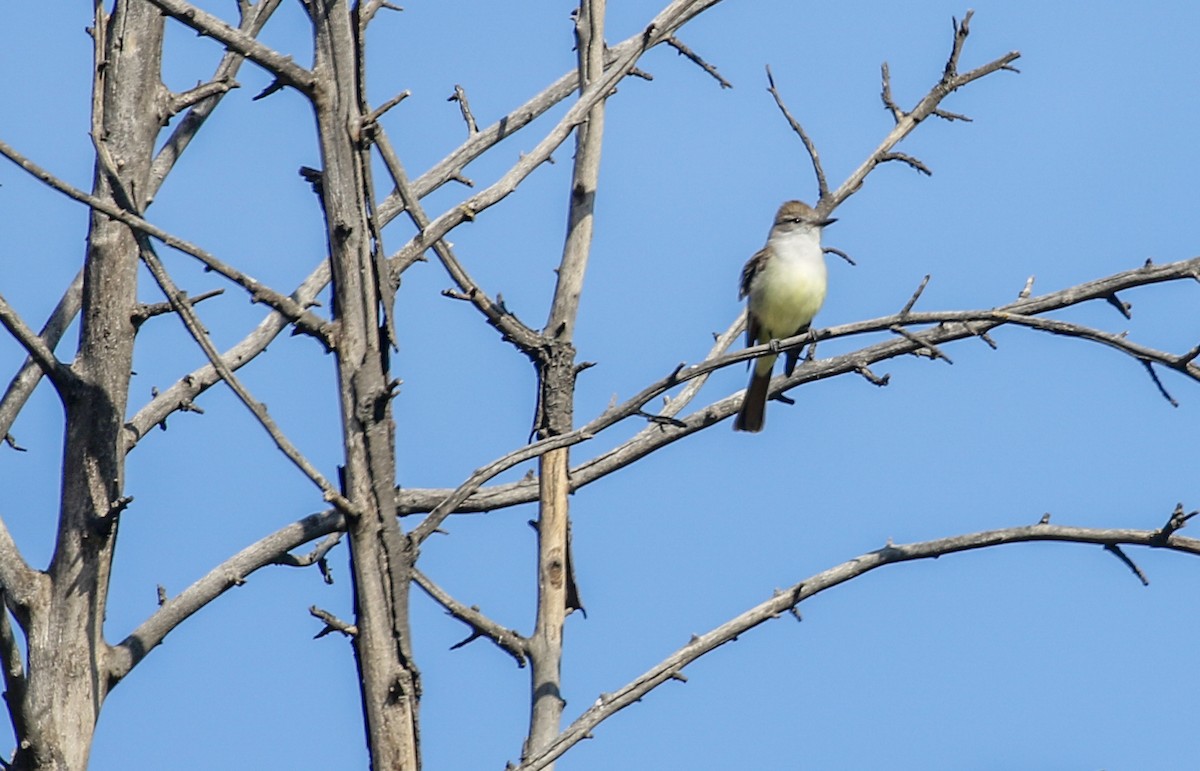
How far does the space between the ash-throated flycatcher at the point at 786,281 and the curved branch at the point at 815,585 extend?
3227mm

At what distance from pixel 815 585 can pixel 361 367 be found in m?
2.17

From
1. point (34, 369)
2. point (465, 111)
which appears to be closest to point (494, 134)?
point (465, 111)

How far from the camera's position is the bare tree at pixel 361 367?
4.47m

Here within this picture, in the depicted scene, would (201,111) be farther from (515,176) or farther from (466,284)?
(515,176)

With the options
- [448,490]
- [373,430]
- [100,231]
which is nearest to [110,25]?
[100,231]

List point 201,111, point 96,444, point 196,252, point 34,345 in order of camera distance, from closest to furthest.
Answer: point 196,252
point 34,345
point 96,444
point 201,111

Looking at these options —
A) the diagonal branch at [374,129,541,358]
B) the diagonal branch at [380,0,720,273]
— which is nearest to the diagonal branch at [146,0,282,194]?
the diagonal branch at [374,129,541,358]

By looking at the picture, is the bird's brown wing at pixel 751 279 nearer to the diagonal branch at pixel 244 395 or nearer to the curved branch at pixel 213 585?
the curved branch at pixel 213 585

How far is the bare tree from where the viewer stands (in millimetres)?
4469

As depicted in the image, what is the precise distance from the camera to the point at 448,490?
274 inches

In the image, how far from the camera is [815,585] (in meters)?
5.77

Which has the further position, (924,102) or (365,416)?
(924,102)

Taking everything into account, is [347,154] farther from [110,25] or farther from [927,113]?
[927,113]

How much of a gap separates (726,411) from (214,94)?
275 cm
